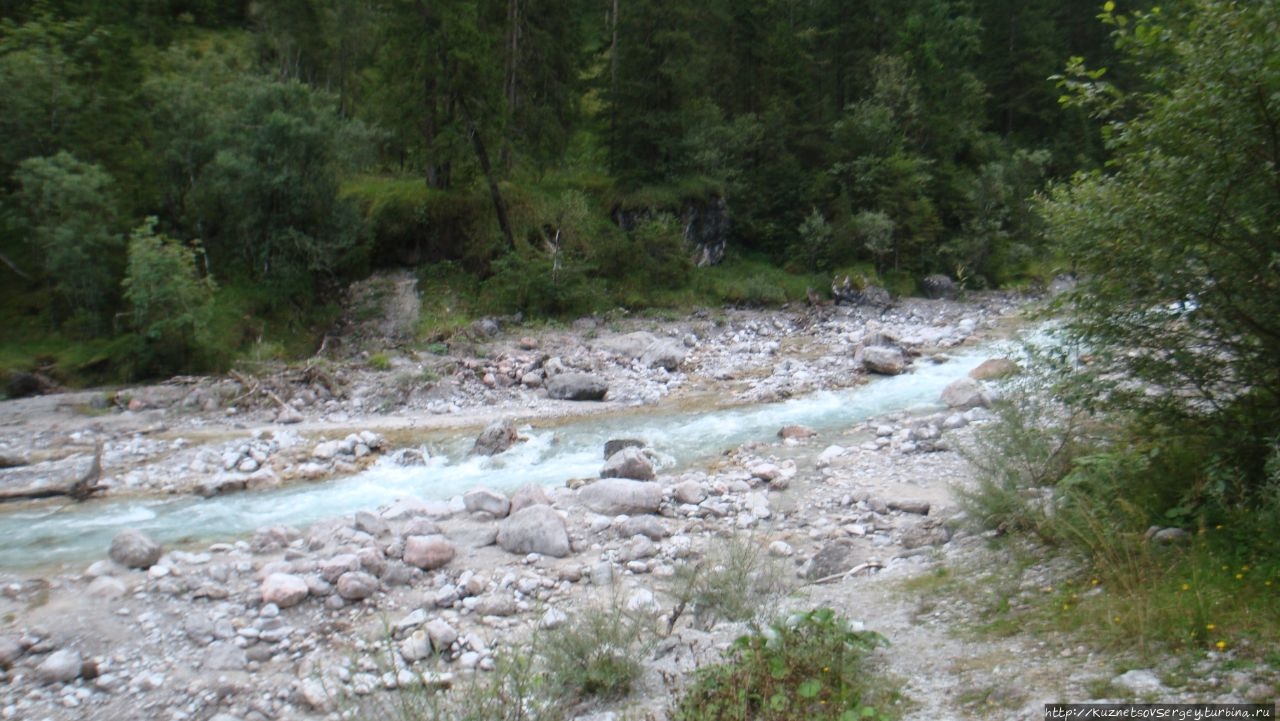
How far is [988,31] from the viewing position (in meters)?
42.2

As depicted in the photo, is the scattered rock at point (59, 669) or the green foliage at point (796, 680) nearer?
the green foliage at point (796, 680)

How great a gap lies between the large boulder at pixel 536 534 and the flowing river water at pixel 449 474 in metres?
2.49

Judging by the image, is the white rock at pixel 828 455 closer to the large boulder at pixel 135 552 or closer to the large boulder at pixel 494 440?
the large boulder at pixel 494 440

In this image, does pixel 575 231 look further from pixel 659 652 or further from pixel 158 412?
pixel 659 652

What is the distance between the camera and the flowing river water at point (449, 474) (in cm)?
1002

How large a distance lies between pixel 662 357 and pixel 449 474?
26.7 ft

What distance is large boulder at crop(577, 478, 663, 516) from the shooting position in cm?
998

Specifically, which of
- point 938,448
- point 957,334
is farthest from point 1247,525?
point 957,334

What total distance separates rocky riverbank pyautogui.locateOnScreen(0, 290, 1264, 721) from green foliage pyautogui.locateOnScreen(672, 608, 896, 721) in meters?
0.28

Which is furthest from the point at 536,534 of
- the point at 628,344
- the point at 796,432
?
the point at 628,344

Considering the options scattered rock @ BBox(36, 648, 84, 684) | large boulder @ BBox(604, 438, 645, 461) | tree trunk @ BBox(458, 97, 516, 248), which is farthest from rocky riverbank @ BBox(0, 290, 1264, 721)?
tree trunk @ BBox(458, 97, 516, 248)

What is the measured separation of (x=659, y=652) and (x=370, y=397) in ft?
39.9

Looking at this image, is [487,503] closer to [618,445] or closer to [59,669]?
[618,445]

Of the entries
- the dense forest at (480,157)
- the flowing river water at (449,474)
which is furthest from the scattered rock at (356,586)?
the dense forest at (480,157)
